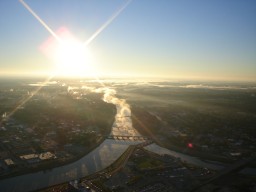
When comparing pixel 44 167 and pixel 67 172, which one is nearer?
pixel 67 172

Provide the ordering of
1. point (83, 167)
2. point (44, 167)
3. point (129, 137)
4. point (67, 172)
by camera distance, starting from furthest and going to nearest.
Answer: point (129, 137) < point (83, 167) < point (44, 167) < point (67, 172)

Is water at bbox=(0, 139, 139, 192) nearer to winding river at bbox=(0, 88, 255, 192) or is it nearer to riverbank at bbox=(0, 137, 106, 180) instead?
winding river at bbox=(0, 88, 255, 192)

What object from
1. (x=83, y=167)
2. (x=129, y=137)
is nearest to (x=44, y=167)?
(x=83, y=167)

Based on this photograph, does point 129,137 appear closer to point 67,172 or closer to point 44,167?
point 67,172

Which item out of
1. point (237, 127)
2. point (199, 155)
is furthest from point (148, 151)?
point (237, 127)

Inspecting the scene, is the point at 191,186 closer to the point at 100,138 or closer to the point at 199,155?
the point at 199,155

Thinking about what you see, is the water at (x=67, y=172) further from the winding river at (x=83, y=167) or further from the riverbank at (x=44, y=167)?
the riverbank at (x=44, y=167)

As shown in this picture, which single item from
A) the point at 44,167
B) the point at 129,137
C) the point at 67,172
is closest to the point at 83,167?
the point at 67,172

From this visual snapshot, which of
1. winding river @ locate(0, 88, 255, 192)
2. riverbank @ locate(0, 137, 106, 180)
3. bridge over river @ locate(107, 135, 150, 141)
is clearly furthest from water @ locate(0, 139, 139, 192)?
bridge over river @ locate(107, 135, 150, 141)

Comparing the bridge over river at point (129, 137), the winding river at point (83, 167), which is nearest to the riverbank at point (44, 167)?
the winding river at point (83, 167)

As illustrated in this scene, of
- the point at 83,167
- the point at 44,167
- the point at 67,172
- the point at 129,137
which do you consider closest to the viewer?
the point at 67,172

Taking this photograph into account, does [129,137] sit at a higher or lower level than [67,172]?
higher
